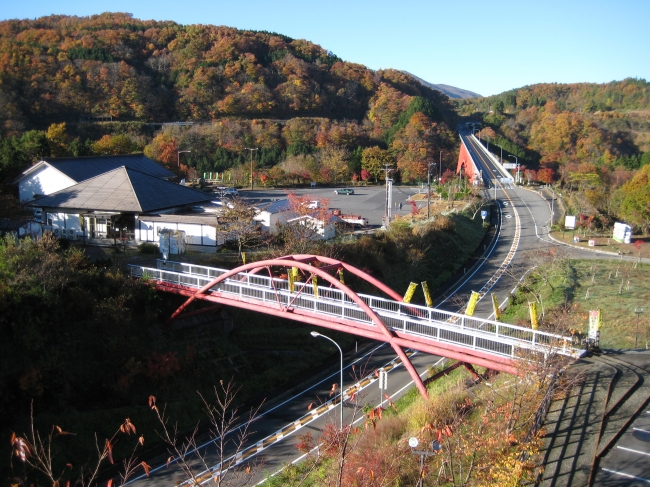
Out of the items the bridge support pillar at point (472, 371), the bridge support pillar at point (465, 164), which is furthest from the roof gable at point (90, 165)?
the bridge support pillar at point (465, 164)

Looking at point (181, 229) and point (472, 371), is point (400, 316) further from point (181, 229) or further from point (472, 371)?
point (181, 229)

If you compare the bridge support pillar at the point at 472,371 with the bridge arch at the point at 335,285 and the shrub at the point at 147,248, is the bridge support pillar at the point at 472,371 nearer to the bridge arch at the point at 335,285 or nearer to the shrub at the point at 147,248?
the bridge arch at the point at 335,285

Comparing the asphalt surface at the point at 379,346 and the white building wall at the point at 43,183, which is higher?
the white building wall at the point at 43,183

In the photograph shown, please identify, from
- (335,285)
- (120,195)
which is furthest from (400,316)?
(120,195)

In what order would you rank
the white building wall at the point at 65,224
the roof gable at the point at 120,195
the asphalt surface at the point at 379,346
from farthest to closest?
the white building wall at the point at 65,224, the roof gable at the point at 120,195, the asphalt surface at the point at 379,346

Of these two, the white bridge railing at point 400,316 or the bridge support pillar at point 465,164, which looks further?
the bridge support pillar at point 465,164

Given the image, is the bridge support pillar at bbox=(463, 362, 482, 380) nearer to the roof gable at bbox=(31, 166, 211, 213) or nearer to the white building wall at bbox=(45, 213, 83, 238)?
the roof gable at bbox=(31, 166, 211, 213)

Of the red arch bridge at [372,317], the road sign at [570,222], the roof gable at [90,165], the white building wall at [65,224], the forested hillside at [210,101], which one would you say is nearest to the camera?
the red arch bridge at [372,317]
